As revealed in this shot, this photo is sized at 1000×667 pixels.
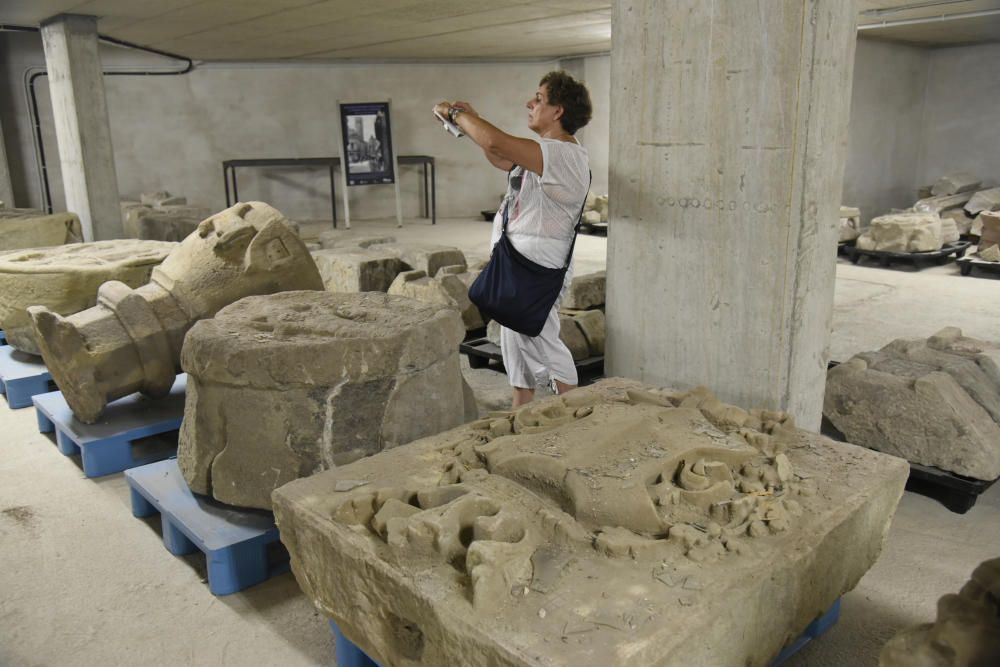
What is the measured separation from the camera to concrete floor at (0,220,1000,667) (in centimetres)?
257

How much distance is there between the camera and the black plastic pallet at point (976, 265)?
8180 mm

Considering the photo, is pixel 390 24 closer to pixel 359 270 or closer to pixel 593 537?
pixel 359 270

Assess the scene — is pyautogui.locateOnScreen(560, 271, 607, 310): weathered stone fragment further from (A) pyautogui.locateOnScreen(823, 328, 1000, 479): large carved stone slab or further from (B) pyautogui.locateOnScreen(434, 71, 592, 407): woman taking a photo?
(A) pyautogui.locateOnScreen(823, 328, 1000, 479): large carved stone slab

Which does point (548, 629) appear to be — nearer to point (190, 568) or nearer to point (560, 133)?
point (190, 568)

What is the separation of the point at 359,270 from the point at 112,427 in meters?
2.55

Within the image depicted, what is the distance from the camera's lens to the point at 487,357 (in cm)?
532

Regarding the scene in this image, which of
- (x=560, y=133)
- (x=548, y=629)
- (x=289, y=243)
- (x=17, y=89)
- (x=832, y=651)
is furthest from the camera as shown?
(x=17, y=89)

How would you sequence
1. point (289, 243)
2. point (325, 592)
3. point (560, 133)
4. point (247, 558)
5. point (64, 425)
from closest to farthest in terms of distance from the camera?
point (325, 592) < point (247, 558) < point (560, 133) < point (64, 425) < point (289, 243)

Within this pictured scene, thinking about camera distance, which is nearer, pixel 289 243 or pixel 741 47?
pixel 741 47

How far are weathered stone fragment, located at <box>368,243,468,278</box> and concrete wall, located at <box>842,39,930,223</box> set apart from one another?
266 inches

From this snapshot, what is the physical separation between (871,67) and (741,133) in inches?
372

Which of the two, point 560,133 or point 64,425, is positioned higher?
point 560,133

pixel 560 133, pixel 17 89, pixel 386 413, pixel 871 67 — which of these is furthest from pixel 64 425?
pixel 871 67

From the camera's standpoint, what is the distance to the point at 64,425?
13.1 feet
